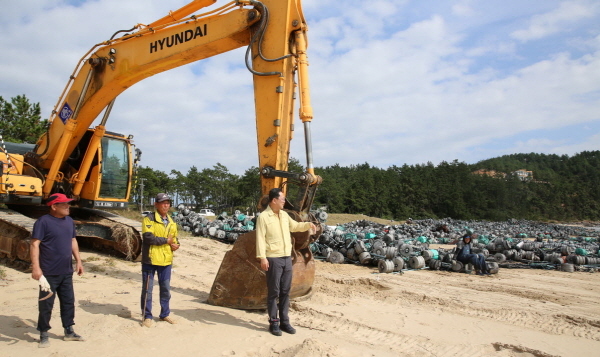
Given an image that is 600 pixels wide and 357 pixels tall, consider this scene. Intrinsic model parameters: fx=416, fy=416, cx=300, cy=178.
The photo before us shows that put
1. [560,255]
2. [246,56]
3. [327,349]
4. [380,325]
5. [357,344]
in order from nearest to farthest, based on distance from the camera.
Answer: [327,349], [357,344], [380,325], [246,56], [560,255]

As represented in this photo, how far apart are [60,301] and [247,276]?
6.49ft

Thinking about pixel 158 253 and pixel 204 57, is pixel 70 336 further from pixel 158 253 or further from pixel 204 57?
pixel 204 57

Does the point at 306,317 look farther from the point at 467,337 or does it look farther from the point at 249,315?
the point at 467,337

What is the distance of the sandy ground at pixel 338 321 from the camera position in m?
3.85

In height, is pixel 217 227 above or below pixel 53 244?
below

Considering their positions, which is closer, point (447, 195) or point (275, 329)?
point (275, 329)

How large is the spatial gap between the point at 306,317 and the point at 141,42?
209 inches

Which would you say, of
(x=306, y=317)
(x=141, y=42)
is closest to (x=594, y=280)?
(x=306, y=317)

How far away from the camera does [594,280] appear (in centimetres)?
873

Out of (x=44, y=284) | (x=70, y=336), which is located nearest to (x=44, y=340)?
(x=70, y=336)

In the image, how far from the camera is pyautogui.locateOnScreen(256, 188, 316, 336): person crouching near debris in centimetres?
421

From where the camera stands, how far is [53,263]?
3.76 m

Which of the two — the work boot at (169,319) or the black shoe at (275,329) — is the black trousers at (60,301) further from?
the black shoe at (275,329)

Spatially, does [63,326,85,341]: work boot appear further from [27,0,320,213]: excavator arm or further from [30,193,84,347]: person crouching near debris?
[27,0,320,213]: excavator arm
